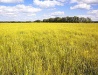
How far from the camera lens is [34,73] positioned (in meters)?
3.88

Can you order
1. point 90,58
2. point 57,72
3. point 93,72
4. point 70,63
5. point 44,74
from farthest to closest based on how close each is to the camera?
point 90,58
point 70,63
point 93,72
point 57,72
point 44,74

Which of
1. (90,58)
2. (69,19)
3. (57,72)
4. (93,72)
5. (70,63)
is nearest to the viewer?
(57,72)

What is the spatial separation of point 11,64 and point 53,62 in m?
1.08

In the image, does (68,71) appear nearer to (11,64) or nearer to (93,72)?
(93,72)

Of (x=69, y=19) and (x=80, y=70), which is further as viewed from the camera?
(x=69, y=19)

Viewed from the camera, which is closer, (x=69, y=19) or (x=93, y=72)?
(x=93, y=72)

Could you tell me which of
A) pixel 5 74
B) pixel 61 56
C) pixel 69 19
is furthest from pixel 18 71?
pixel 69 19

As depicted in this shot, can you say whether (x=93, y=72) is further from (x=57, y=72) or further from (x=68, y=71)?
(x=57, y=72)

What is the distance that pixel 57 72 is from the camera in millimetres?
4027

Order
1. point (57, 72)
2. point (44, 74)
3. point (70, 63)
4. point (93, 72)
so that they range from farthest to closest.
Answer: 1. point (70, 63)
2. point (93, 72)
3. point (57, 72)
4. point (44, 74)

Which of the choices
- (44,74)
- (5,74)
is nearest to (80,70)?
(44,74)

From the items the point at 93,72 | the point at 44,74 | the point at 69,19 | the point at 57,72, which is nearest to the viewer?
the point at 44,74

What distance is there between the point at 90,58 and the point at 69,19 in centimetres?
8752

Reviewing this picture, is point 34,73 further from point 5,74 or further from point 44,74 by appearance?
point 5,74
